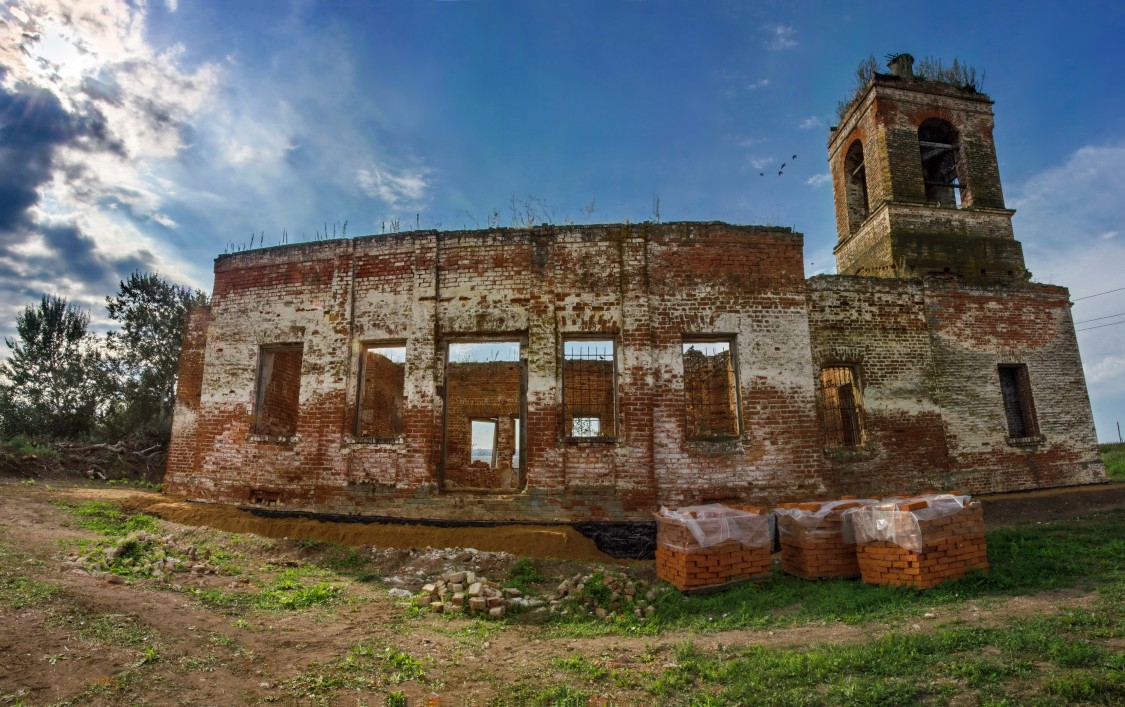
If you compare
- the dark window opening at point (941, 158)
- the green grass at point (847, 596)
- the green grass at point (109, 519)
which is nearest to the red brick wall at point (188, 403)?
the green grass at point (109, 519)

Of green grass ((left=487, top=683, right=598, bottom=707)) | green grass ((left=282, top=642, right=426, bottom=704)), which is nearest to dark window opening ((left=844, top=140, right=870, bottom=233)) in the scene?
green grass ((left=487, top=683, right=598, bottom=707))

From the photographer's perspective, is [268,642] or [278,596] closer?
[268,642]

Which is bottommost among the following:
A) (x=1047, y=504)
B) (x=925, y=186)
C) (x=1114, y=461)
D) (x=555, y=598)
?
(x=555, y=598)

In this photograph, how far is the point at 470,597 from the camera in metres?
6.07

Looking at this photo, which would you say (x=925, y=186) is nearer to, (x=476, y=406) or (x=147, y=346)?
(x=476, y=406)

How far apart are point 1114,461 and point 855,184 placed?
1135 centimetres

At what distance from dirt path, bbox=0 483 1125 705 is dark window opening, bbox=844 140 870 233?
11.6 metres

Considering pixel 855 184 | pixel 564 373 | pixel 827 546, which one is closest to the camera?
pixel 827 546

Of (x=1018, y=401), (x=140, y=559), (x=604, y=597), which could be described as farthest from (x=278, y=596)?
(x=1018, y=401)

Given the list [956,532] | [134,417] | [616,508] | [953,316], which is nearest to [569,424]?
[616,508]

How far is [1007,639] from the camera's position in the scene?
4.17 m

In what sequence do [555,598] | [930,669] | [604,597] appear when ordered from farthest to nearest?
[555,598] → [604,597] → [930,669]

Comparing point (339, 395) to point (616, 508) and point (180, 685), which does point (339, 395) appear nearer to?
point (616, 508)

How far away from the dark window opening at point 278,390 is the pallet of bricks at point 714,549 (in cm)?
665
